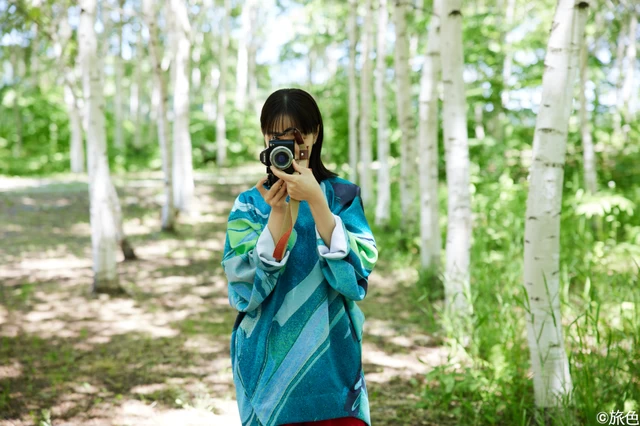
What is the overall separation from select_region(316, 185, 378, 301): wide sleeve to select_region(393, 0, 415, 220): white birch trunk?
6.17 metres

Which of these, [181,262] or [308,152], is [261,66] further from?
[308,152]

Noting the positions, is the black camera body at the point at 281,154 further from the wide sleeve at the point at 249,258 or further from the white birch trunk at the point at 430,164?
the white birch trunk at the point at 430,164

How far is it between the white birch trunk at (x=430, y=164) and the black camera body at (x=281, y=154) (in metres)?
4.75

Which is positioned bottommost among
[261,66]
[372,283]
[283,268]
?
[372,283]

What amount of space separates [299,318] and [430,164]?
4.86m

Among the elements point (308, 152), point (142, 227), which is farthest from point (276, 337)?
point (142, 227)

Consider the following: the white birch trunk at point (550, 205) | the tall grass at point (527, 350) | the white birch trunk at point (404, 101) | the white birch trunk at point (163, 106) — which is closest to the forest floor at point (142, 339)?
the tall grass at point (527, 350)

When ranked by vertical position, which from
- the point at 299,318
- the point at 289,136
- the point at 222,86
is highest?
the point at 222,86

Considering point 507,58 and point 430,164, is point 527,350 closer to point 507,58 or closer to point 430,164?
point 430,164

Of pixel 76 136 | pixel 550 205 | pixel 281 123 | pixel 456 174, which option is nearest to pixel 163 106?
pixel 456 174

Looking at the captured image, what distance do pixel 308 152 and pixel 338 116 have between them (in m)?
15.7

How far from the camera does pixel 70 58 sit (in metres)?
11.5

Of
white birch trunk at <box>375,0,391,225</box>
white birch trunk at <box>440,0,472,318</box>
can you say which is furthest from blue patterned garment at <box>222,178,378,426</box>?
white birch trunk at <box>375,0,391,225</box>

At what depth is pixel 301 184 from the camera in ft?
5.55
